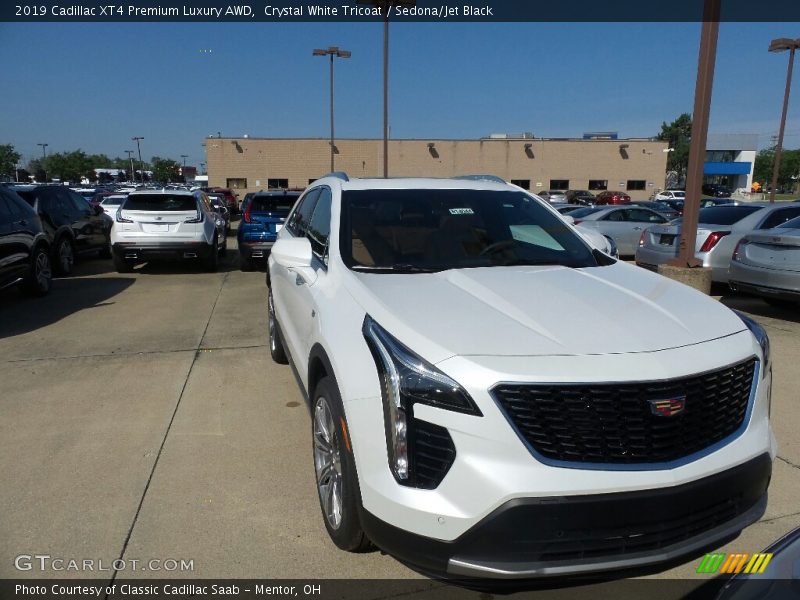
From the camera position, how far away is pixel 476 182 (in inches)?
172

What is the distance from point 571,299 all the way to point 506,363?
780 millimetres

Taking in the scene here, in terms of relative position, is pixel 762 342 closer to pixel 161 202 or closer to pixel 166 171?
pixel 161 202

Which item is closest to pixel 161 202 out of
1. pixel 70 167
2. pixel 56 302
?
pixel 56 302

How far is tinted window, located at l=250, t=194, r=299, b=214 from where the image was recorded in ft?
36.5

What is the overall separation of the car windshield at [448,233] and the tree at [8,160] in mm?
97376

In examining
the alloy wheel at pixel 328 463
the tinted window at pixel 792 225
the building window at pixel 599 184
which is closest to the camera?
the alloy wheel at pixel 328 463

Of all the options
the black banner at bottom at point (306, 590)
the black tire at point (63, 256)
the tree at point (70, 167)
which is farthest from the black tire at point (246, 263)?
the tree at point (70, 167)

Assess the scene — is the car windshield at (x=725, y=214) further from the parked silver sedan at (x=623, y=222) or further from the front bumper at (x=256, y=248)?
the front bumper at (x=256, y=248)

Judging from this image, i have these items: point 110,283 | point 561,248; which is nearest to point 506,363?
point 561,248

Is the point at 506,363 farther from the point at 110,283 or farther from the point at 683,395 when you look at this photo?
the point at 110,283

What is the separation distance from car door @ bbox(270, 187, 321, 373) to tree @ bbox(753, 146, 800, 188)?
4420 inches

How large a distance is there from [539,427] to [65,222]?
11.4 metres

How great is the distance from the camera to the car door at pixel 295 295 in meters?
3.57

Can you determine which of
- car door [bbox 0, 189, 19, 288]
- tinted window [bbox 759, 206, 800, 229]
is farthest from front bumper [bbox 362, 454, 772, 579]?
tinted window [bbox 759, 206, 800, 229]
